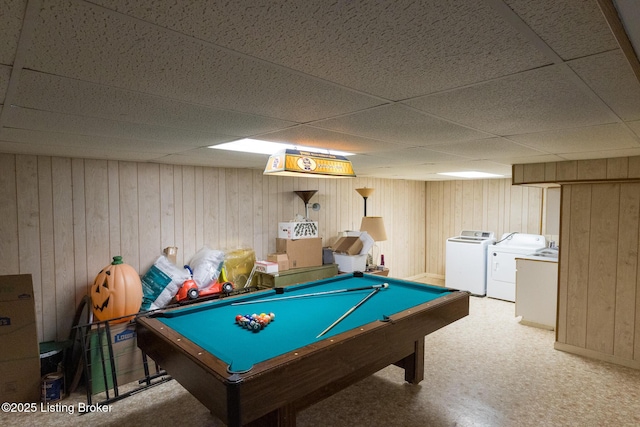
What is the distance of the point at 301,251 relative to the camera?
4477 mm

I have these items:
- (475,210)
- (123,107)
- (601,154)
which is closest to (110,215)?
(123,107)

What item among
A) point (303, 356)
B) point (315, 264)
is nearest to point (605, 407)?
point (303, 356)

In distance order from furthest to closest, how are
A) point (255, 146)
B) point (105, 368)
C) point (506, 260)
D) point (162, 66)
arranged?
point (506, 260) < point (105, 368) < point (255, 146) < point (162, 66)

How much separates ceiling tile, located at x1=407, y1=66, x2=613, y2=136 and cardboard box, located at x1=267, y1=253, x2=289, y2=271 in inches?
109

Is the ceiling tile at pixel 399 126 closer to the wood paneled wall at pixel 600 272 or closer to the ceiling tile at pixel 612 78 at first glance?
the ceiling tile at pixel 612 78

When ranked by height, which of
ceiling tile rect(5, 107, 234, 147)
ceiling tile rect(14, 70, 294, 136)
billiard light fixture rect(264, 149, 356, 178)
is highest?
ceiling tile rect(14, 70, 294, 136)

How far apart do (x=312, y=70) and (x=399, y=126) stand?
3.10 ft

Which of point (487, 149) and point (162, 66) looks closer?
point (162, 66)

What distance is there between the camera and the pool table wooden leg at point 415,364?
3.11 metres

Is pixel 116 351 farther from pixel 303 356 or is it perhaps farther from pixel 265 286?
pixel 303 356

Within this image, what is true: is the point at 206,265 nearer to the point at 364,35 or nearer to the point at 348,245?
the point at 348,245

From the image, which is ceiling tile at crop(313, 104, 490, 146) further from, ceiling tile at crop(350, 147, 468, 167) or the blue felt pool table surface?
the blue felt pool table surface

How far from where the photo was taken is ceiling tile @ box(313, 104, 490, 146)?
66.5 inches

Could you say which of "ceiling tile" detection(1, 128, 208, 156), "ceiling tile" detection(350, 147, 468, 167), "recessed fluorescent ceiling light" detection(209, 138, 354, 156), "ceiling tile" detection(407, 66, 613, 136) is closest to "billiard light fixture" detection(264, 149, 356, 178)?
"recessed fluorescent ceiling light" detection(209, 138, 354, 156)
